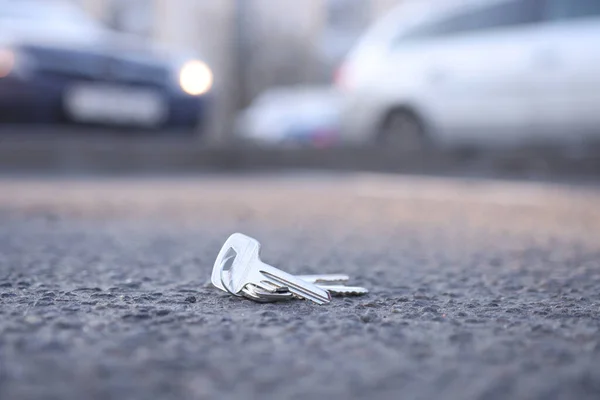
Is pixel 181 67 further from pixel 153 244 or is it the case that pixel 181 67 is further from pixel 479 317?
pixel 479 317

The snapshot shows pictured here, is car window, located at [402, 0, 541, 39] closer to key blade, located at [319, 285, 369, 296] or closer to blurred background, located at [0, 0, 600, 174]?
blurred background, located at [0, 0, 600, 174]

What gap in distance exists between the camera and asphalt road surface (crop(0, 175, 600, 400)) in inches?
42.8

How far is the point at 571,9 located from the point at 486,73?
2.38ft

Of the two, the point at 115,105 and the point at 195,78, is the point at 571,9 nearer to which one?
the point at 195,78

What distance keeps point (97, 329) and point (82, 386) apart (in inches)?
11.8

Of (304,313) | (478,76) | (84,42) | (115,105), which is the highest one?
(84,42)

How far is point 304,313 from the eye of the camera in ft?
4.93

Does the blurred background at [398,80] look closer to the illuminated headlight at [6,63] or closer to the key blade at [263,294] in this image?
the illuminated headlight at [6,63]

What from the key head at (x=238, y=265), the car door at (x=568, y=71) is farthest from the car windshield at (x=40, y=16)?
the key head at (x=238, y=265)

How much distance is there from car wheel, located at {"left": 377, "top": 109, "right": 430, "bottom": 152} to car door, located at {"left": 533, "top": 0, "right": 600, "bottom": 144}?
1.02m

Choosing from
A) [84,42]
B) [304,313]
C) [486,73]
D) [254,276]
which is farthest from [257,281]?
[486,73]

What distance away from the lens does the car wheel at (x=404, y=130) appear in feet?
21.6

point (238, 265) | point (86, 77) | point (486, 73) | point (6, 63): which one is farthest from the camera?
point (486, 73)

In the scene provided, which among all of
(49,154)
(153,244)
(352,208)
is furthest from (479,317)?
(49,154)
